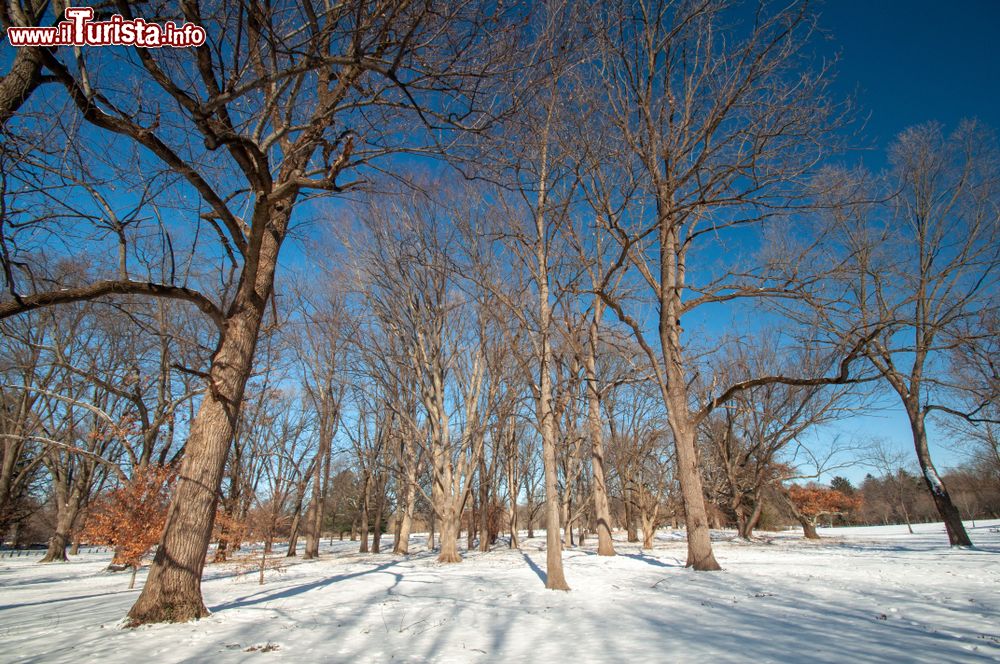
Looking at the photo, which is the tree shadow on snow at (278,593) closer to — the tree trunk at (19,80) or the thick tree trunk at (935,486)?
the tree trunk at (19,80)

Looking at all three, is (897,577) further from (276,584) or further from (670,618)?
(276,584)

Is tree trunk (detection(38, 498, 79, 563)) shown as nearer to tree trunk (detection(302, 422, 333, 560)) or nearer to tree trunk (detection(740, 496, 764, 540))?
tree trunk (detection(302, 422, 333, 560))

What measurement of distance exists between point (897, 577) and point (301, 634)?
780cm

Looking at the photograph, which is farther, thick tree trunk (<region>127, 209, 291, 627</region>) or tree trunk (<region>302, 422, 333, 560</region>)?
tree trunk (<region>302, 422, 333, 560</region>)

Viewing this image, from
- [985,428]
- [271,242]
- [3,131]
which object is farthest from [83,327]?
[985,428]

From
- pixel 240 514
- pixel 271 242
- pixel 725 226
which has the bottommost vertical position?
pixel 240 514

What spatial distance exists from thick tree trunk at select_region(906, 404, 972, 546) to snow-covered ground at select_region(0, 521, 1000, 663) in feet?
15.1

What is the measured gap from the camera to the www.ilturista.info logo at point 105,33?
11.4 ft

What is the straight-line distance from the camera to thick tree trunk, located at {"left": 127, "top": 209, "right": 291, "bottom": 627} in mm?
4719

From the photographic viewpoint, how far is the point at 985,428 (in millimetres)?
21688

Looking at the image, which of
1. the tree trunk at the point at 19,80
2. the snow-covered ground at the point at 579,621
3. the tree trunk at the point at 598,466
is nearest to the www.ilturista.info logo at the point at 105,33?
the tree trunk at the point at 19,80

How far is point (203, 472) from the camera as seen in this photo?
5.05m

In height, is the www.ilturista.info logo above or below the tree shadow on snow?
above

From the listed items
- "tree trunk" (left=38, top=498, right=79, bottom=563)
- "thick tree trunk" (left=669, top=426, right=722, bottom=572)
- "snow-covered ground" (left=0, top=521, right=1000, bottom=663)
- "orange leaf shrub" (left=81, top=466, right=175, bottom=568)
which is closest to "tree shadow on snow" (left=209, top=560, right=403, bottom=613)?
"snow-covered ground" (left=0, top=521, right=1000, bottom=663)
